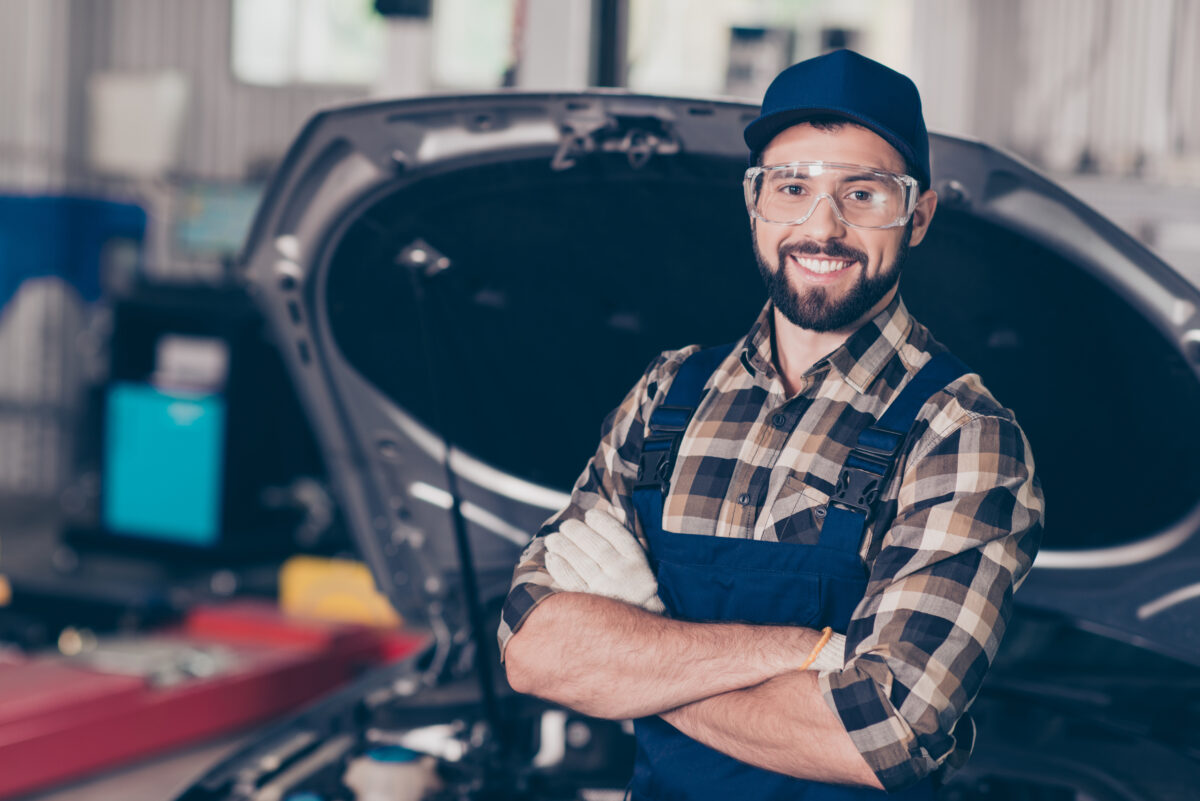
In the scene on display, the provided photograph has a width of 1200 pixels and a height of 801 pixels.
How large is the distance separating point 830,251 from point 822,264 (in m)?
0.02

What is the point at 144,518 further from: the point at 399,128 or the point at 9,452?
the point at 399,128

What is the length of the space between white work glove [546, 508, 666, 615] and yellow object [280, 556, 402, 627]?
2.93 m

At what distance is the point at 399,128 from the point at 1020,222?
80 centimetres

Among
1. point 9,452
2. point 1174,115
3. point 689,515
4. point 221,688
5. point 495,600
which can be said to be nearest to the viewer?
point 689,515

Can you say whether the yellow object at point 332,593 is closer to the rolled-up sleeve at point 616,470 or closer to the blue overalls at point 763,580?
the rolled-up sleeve at point 616,470

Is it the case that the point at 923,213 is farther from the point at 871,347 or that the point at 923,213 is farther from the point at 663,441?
the point at 663,441

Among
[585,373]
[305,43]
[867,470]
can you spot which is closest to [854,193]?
[867,470]

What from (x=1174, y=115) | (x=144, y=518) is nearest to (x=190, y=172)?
(x=144, y=518)

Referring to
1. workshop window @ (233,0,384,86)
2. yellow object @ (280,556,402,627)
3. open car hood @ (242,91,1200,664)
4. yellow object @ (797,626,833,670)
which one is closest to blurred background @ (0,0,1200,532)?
workshop window @ (233,0,384,86)

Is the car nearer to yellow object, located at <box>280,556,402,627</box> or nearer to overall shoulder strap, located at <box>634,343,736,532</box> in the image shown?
overall shoulder strap, located at <box>634,343,736,532</box>

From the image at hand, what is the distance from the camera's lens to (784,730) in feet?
3.90

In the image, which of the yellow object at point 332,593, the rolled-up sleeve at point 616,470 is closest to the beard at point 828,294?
the rolled-up sleeve at point 616,470

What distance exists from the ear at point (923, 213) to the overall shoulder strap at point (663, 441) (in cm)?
29

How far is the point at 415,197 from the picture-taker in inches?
67.1
